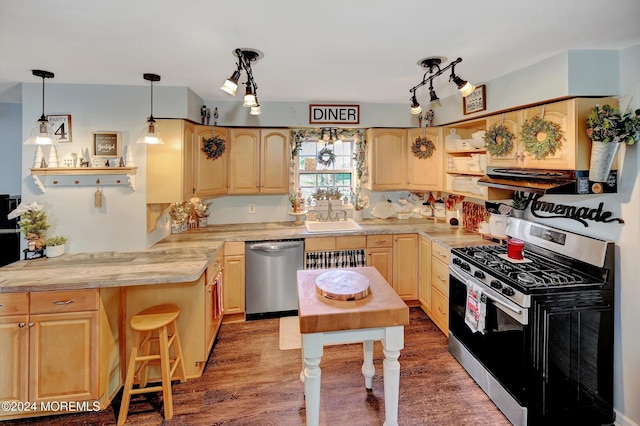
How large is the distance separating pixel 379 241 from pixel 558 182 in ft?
6.05

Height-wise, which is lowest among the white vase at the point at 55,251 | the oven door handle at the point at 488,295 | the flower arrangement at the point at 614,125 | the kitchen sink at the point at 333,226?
the oven door handle at the point at 488,295

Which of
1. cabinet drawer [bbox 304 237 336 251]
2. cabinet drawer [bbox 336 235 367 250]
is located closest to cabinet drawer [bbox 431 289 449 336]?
cabinet drawer [bbox 336 235 367 250]

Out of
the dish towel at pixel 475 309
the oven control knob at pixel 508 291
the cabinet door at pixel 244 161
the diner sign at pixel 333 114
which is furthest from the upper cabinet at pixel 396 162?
the oven control knob at pixel 508 291

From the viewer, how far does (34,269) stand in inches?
94.0

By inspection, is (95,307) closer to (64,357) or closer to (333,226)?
(64,357)

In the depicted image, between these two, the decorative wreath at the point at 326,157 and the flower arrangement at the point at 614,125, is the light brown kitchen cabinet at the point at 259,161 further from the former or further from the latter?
the flower arrangement at the point at 614,125

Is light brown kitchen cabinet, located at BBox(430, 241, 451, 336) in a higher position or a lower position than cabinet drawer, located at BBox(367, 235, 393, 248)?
lower

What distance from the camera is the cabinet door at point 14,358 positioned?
2082 millimetres

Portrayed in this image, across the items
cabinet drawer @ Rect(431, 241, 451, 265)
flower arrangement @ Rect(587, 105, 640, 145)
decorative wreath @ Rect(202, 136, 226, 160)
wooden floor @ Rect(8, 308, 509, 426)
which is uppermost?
decorative wreath @ Rect(202, 136, 226, 160)

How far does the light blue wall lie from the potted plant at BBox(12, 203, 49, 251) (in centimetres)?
92

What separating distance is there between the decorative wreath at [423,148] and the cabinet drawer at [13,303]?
3.83 m

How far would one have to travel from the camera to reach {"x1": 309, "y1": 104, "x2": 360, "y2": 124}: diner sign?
3795 mm

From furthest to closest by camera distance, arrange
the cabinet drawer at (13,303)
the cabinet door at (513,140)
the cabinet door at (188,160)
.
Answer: the cabinet door at (188,160)
the cabinet door at (513,140)
the cabinet drawer at (13,303)

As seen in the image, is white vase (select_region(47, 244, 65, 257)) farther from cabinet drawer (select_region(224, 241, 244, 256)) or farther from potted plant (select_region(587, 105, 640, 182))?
potted plant (select_region(587, 105, 640, 182))
